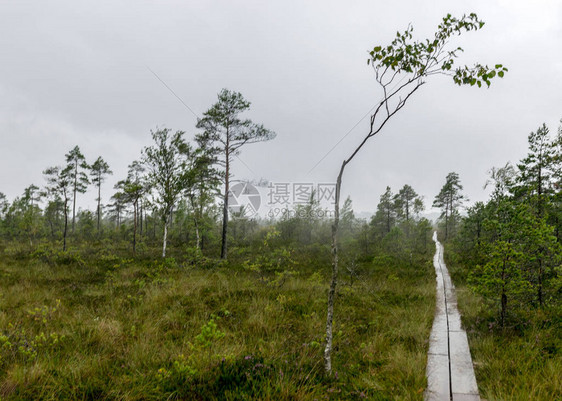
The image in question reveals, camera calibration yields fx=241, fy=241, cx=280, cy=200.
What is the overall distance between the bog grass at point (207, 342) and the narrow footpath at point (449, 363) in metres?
0.20

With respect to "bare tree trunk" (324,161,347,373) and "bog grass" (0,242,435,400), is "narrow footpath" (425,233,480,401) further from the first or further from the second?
"bare tree trunk" (324,161,347,373)

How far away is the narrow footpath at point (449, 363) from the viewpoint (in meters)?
3.32

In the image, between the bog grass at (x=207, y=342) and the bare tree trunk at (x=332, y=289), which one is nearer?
the bog grass at (x=207, y=342)

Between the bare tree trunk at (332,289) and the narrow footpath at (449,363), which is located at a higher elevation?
the bare tree trunk at (332,289)

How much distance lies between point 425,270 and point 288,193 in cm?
1296

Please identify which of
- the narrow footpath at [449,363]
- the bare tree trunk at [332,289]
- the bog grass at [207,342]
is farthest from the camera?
the bare tree trunk at [332,289]

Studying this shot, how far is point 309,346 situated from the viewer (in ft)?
14.8

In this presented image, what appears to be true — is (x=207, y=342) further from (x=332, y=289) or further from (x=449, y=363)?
(x=449, y=363)

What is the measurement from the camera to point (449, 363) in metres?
4.13

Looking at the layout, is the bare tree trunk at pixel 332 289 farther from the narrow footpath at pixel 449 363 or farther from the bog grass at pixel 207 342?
the narrow footpath at pixel 449 363

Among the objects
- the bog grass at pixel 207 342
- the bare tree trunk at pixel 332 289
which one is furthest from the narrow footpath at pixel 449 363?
the bare tree trunk at pixel 332 289

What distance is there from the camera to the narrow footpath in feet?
10.9

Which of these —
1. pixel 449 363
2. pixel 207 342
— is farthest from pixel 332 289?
pixel 449 363

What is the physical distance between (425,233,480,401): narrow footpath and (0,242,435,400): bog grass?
0.64 ft
